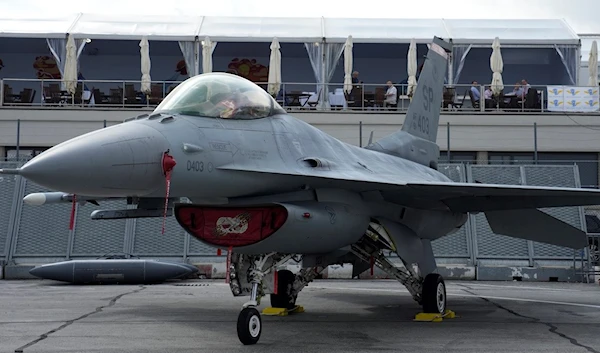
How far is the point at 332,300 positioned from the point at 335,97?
1465 centimetres

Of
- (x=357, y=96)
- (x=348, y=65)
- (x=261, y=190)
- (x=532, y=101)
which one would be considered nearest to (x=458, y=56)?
(x=532, y=101)

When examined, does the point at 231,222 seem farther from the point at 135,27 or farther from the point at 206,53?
the point at 135,27

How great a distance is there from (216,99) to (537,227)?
627 cm

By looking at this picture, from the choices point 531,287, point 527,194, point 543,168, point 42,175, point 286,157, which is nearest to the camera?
point 42,175

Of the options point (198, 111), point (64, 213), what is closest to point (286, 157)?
point (198, 111)

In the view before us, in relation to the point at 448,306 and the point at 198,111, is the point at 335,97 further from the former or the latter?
the point at 198,111

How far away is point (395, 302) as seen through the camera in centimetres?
1409

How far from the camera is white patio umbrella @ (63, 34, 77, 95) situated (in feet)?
89.6

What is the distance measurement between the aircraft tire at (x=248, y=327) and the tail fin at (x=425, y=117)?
17.9ft

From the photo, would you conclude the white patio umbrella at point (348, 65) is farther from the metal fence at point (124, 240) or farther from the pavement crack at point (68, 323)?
the pavement crack at point (68, 323)

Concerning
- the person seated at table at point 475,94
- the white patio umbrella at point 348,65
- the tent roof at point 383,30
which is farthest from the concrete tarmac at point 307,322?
the tent roof at point 383,30

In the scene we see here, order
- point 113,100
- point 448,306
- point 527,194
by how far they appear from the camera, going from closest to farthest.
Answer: point 527,194, point 448,306, point 113,100

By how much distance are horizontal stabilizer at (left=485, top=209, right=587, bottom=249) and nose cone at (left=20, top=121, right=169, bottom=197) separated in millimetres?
6604

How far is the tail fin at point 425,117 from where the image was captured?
1399cm
